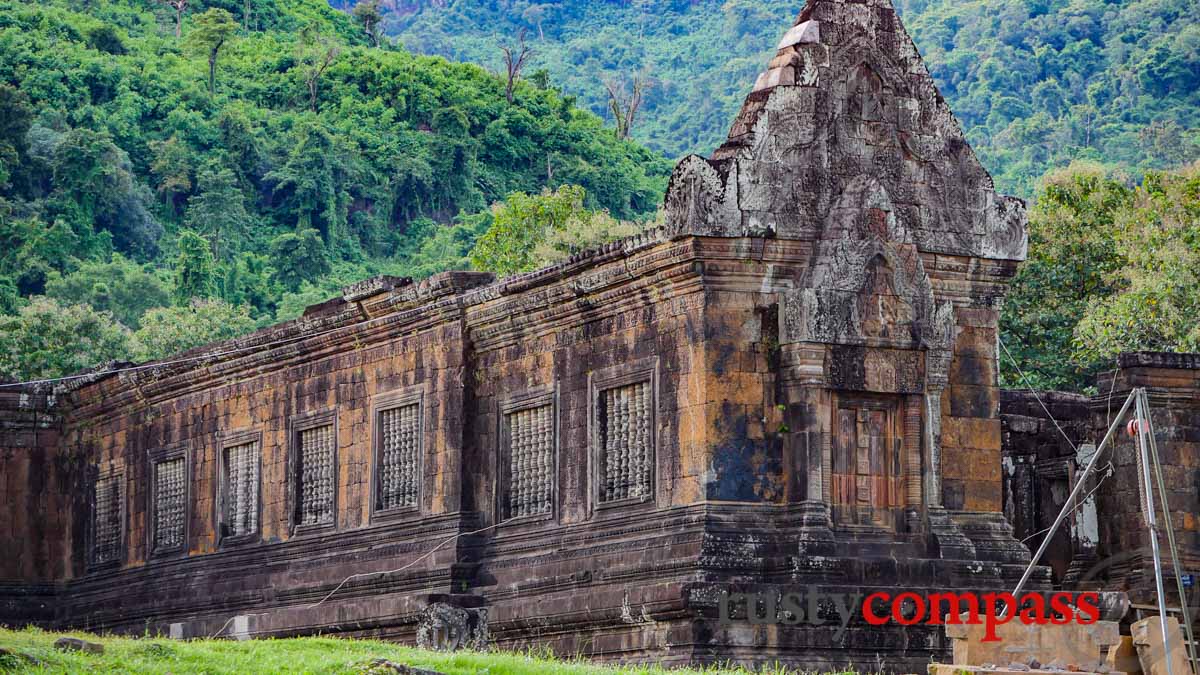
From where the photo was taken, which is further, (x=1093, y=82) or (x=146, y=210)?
(x=1093, y=82)

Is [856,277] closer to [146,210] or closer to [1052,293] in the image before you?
[1052,293]

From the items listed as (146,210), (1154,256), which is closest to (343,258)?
(146,210)

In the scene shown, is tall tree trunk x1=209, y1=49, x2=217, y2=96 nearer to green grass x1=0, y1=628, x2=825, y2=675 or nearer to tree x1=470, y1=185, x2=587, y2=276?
tree x1=470, y1=185, x2=587, y2=276

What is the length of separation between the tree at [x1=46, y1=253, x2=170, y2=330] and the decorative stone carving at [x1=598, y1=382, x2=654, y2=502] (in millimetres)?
45251

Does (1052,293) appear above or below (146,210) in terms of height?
below

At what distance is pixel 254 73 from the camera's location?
3533 inches

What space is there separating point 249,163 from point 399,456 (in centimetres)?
5620

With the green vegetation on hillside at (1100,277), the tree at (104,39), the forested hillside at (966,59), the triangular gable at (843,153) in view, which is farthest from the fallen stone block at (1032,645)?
the tree at (104,39)

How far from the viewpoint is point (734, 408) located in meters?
21.0

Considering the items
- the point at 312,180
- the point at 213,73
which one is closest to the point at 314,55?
the point at 213,73

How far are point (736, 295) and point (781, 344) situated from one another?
2.22 feet

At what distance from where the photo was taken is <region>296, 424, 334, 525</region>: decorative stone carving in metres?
27.4

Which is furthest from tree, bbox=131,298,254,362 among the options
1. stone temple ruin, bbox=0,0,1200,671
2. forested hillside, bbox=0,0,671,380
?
stone temple ruin, bbox=0,0,1200,671

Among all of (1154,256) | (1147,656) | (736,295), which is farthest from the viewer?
(1154,256)
